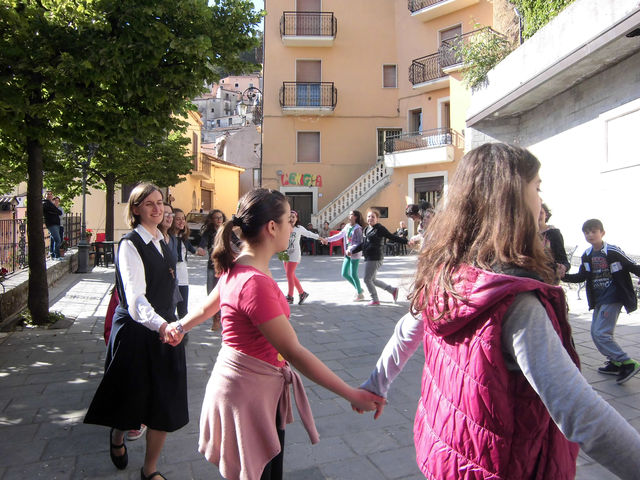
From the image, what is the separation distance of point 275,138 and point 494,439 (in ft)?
83.0

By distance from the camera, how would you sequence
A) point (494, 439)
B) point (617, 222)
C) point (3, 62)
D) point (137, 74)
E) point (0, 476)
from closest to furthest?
point (494, 439), point (0, 476), point (3, 62), point (137, 74), point (617, 222)

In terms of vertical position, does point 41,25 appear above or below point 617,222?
above

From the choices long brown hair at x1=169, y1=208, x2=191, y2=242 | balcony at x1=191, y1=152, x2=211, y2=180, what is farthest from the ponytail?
balcony at x1=191, y1=152, x2=211, y2=180

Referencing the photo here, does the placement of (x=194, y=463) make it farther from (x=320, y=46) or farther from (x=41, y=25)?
(x=320, y=46)

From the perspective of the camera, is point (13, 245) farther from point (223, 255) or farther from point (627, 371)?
point (627, 371)

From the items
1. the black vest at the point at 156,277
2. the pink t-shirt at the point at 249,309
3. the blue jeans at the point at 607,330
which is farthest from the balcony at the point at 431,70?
the pink t-shirt at the point at 249,309

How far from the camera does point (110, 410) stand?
2818 millimetres

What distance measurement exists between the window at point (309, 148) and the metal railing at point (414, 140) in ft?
12.3

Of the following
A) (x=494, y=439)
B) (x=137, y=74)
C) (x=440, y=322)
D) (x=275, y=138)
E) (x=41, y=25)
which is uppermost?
(x=275, y=138)

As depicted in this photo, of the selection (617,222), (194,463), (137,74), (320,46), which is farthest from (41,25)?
(320,46)

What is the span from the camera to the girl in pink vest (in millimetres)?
1221

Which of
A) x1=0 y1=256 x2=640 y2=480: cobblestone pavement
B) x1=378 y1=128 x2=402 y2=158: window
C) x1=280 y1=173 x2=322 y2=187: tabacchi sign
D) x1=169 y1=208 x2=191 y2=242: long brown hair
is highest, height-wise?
x1=378 y1=128 x2=402 y2=158: window

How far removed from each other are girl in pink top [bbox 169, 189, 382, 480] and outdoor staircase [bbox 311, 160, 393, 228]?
837 inches

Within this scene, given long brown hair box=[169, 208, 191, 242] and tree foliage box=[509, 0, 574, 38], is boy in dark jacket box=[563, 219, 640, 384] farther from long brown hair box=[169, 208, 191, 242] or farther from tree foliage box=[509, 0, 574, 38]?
tree foliage box=[509, 0, 574, 38]
